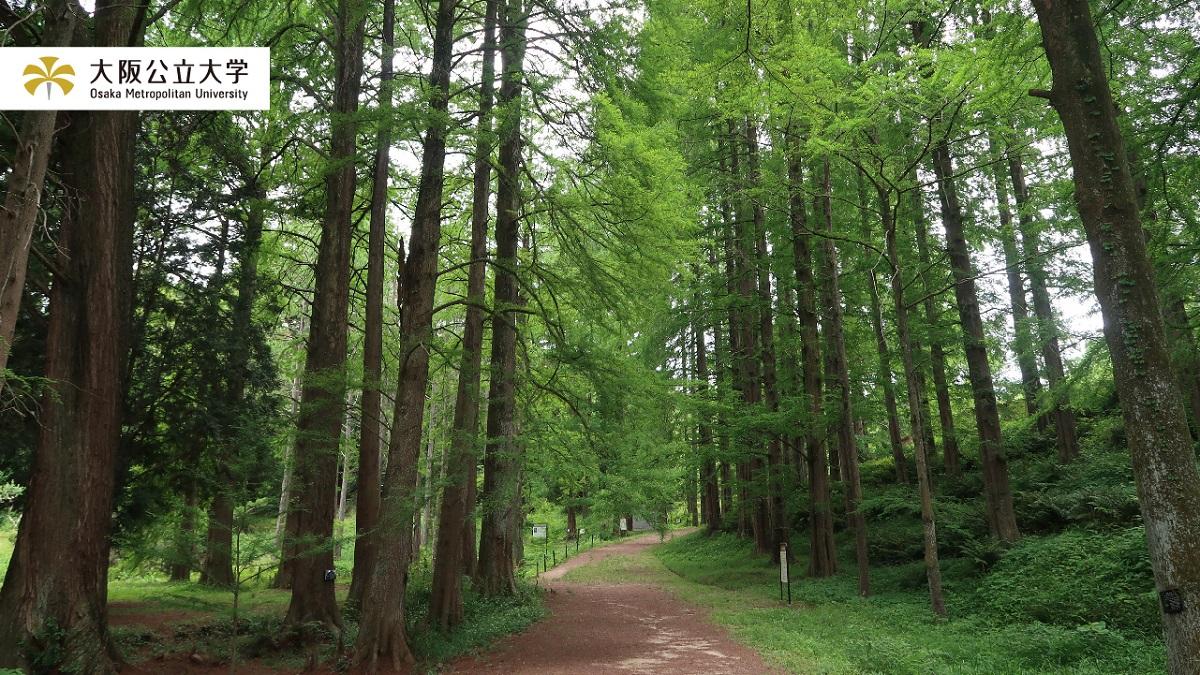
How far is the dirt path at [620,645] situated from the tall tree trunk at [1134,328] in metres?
4.24

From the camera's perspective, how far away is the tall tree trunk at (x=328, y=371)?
10055 millimetres

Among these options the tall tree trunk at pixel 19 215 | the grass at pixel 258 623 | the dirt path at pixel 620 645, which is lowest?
the dirt path at pixel 620 645

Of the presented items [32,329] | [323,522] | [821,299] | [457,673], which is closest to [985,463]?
[821,299]

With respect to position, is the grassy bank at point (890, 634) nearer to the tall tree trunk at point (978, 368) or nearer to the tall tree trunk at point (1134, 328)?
the tall tree trunk at point (978, 368)

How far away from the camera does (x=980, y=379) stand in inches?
516

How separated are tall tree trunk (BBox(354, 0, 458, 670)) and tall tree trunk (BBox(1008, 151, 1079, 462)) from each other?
9.92 metres

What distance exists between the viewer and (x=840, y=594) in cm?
1320

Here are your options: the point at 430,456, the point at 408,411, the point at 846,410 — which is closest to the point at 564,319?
the point at 408,411

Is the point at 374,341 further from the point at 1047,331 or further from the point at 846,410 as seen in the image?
the point at 1047,331

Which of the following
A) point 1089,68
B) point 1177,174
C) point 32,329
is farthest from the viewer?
point 32,329

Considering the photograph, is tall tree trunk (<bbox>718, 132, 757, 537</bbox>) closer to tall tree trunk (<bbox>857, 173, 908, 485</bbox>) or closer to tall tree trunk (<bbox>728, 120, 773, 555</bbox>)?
tall tree trunk (<bbox>728, 120, 773, 555</bbox>)

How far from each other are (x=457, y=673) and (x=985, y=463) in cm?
1014

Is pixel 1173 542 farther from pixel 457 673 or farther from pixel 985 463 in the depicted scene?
pixel 985 463

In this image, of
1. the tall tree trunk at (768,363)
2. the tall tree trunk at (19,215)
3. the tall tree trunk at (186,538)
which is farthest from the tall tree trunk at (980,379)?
the tall tree trunk at (19,215)
